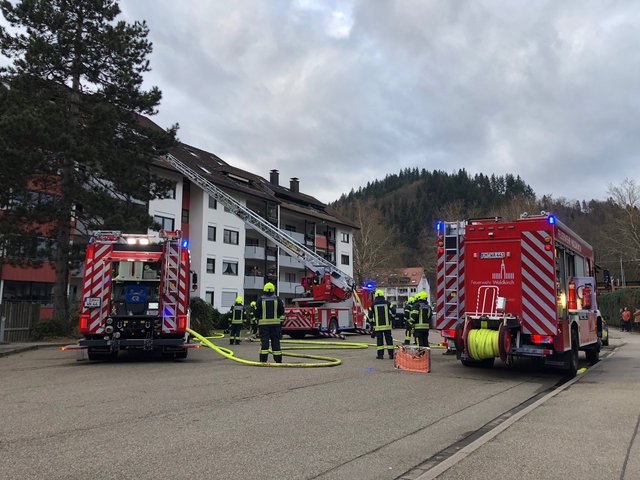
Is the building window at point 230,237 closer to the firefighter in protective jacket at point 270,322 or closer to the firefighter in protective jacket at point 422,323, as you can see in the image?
the firefighter in protective jacket at point 422,323

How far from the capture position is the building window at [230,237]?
1655 inches

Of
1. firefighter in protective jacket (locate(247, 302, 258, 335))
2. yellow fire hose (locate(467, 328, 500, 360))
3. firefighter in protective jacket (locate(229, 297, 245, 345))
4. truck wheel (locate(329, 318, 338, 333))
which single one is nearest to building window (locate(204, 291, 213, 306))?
firefighter in protective jacket (locate(247, 302, 258, 335))

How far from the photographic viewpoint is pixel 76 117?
2070 centimetres

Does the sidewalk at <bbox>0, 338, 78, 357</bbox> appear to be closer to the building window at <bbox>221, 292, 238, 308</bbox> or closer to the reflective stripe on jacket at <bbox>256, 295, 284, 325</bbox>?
the reflective stripe on jacket at <bbox>256, 295, 284, 325</bbox>

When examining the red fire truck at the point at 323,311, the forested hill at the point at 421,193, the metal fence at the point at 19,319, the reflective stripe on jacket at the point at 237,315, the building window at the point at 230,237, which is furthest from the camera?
the forested hill at the point at 421,193

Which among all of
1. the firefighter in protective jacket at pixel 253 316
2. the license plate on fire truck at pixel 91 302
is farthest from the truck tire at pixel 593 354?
the license plate on fire truck at pixel 91 302

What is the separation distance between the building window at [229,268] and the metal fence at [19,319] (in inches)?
882

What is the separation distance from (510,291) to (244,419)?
20.7 feet

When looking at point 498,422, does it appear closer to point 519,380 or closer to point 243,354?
point 519,380

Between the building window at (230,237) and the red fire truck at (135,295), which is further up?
the building window at (230,237)

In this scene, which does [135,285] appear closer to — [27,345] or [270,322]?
[270,322]

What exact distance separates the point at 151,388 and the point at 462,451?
5.25m

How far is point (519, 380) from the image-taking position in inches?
394

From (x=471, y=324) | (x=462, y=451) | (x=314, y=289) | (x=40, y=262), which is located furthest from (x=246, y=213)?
(x=462, y=451)
